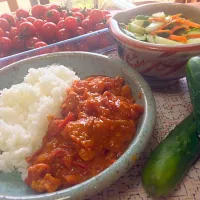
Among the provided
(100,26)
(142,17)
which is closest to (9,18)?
(100,26)

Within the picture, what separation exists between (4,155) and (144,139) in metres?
0.65

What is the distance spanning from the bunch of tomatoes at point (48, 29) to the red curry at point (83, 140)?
76 cm

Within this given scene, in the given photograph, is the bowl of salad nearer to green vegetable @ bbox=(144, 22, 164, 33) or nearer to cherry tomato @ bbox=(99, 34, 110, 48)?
green vegetable @ bbox=(144, 22, 164, 33)

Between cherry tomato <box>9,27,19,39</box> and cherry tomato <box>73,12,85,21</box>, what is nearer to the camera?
cherry tomato <box>9,27,19,39</box>

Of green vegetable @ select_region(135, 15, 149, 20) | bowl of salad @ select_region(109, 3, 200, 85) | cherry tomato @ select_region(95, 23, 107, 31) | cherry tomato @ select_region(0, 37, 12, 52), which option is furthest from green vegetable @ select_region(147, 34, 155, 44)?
cherry tomato @ select_region(0, 37, 12, 52)

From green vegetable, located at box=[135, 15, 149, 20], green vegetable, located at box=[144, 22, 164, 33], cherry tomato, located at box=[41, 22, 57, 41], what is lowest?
cherry tomato, located at box=[41, 22, 57, 41]

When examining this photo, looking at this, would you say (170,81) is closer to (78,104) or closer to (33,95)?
(78,104)

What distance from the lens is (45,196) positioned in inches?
35.8

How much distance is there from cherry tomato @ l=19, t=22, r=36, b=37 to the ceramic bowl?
505 millimetres

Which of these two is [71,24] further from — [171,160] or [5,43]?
[171,160]

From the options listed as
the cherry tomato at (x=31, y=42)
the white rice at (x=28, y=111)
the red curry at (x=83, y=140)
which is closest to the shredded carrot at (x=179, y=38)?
the red curry at (x=83, y=140)

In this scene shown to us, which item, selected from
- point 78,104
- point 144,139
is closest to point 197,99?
point 144,139

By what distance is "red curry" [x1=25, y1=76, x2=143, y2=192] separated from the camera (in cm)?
107

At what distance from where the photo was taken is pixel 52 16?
2.18m
